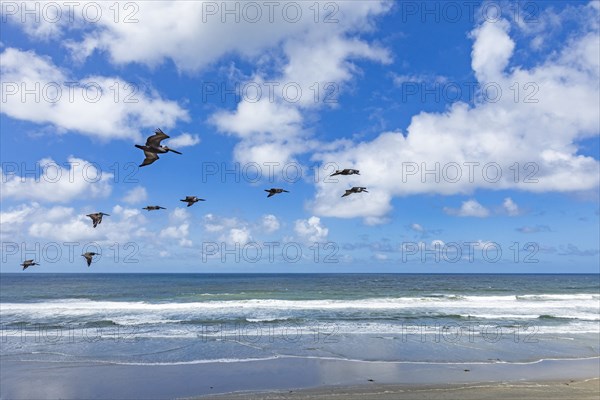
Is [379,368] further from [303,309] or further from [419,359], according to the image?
[303,309]

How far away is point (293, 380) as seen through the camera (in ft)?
39.6

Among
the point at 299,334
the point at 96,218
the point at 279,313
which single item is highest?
the point at 96,218

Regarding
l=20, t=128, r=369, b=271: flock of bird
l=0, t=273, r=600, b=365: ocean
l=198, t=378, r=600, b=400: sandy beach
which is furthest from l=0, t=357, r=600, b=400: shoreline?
l=20, t=128, r=369, b=271: flock of bird

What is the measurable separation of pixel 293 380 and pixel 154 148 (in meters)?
7.34

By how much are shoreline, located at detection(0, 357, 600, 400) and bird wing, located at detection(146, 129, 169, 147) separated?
617 cm

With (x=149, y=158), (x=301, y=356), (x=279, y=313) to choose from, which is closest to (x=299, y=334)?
(x=301, y=356)

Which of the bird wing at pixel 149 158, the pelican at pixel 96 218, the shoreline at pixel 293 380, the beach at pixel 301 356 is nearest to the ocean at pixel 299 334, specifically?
the beach at pixel 301 356

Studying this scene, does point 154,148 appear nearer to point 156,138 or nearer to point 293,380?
point 156,138

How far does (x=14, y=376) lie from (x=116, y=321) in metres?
11.5

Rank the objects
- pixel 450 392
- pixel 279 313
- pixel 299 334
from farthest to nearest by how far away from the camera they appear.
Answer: pixel 279 313 → pixel 299 334 → pixel 450 392

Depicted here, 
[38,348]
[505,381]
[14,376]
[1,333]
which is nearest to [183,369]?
[14,376]

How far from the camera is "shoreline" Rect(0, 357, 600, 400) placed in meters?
10.9

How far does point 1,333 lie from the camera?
19656 millimetres

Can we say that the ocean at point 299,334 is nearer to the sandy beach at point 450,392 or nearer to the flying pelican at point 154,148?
the sandy beach at point 450,392
